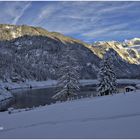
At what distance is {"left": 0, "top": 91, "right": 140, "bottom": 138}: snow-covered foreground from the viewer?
1983 centimetres

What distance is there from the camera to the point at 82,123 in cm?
2298

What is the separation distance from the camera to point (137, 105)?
26.4 metres

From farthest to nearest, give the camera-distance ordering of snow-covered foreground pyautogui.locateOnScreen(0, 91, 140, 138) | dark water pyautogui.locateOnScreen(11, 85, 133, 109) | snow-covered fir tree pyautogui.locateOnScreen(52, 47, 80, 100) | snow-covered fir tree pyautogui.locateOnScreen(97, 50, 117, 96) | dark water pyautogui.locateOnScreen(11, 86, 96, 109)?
dark water pyautogui.locateOnScreen(11, 85, 133, 109) < dark water pyautogui.locateOnScreen(11, 86, 96, 109) < snow-covered fir tree pyautogui.locateOnScreen(97, 50, 117, 96) < snow-covered fir tree pyautogui.locateOnScreen(52, 47, 80, 100) < snow-covered foreground pyautogui.locateOnScreen(0, 91, 140, 138)

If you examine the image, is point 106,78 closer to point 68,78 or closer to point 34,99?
point 68,78

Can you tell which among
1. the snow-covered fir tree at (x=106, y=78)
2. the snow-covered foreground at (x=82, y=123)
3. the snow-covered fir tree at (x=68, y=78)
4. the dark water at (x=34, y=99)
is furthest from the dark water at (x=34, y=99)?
the snow-covered foreground at (x=82, y=123)

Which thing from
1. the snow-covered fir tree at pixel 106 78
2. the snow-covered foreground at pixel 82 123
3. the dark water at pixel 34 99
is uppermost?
the snow-covered fir tree at pixel 106 78

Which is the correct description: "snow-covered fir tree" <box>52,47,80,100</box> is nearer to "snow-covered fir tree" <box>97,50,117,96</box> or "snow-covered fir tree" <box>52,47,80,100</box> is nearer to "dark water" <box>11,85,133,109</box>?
"snow-covered fir tree" <box>97,50,117,96</box>

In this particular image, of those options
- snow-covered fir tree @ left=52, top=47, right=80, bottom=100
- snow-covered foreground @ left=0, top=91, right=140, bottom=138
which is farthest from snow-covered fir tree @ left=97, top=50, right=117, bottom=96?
snow-covered foreground @ left=0, top=91, right=140, bottom=138

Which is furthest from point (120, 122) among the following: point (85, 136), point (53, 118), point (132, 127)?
point (53, 118)

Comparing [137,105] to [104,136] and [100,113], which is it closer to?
[100,113]

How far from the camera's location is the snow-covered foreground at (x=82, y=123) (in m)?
19.8

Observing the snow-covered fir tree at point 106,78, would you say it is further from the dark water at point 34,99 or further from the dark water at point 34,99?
the dark water at point 34,99

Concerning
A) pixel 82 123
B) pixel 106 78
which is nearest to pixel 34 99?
pixel 106 78

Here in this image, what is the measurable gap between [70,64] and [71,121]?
3052cm
